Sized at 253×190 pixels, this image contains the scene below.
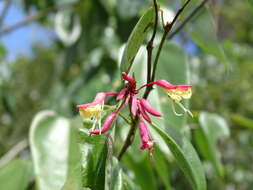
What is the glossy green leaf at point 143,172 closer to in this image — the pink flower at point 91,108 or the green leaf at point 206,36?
the green leaf at point 206,36

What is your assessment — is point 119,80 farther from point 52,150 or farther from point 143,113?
point 143,113

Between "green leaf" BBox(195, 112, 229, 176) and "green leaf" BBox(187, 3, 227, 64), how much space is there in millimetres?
270

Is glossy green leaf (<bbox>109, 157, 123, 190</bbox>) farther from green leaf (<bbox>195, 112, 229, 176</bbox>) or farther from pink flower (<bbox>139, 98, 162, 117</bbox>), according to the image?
green leaf (<bbox>195, 112, 229, 176</bbox>)

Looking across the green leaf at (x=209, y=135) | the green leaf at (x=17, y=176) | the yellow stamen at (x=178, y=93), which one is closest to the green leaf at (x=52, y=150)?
the green leaf at (x=17, y=176)

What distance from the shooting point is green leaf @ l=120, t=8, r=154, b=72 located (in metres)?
0.39

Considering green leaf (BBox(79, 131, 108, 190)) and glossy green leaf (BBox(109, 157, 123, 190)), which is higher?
green leaf (BBox(79, 131, 108, 190))

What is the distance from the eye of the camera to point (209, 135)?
2.95 feet

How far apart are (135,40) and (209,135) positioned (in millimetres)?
555

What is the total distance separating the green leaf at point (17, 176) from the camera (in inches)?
27.3

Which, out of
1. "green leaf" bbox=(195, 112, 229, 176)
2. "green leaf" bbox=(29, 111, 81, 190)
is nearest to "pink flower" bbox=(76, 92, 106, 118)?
"green leaf" bbox=(29, 111, 81, 190)

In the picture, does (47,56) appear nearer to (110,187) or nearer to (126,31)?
(126,31)

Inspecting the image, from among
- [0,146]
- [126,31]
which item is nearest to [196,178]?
[126,31]

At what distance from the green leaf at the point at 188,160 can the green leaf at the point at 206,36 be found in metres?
0.24

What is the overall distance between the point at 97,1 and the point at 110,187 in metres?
1.13
